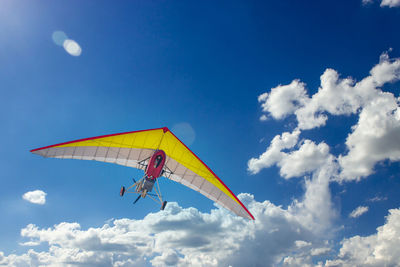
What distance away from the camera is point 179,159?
17.2 meters

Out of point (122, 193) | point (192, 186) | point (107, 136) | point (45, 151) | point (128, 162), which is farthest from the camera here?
point (192, 186)

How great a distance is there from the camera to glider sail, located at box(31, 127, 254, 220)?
14.3 meters

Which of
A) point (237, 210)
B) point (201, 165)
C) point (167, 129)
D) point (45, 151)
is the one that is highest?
point (167, 129)

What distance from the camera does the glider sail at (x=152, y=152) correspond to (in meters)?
14.3

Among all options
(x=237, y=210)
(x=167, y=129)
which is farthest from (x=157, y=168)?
(x=237, y=210)

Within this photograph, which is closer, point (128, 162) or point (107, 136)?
point (107, 136)

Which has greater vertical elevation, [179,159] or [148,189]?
[179,159]

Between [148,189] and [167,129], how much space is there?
13.8 ft

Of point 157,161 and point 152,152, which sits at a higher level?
point 152,152

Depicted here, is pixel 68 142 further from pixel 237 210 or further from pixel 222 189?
pixel 237 210

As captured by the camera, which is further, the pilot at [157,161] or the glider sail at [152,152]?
the pilot at [157,161]

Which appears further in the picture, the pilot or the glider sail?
the pilot

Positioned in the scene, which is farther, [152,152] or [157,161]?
[152,152]

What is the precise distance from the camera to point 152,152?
16422 mm
